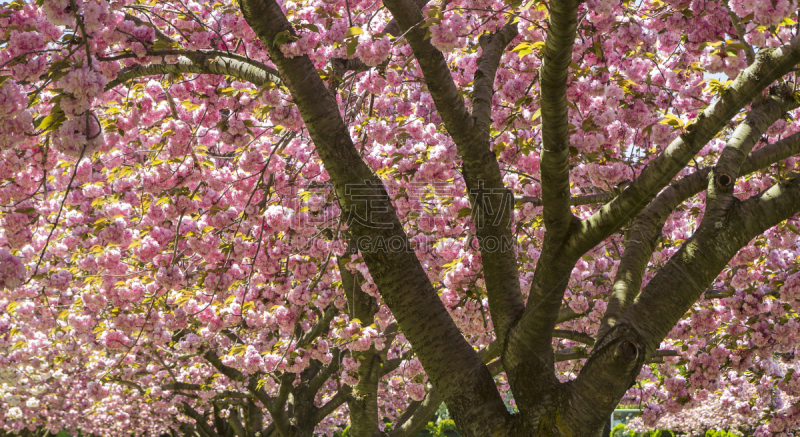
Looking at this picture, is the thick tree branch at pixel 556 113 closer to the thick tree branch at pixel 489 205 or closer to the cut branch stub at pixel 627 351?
the thick tree branch at pixel 489 205

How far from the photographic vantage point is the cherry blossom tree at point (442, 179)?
256 centimetres

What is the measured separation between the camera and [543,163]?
256cm

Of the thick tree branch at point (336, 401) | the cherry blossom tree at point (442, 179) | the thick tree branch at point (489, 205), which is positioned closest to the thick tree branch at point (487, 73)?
the cherry blossom tree at point (442, 179)

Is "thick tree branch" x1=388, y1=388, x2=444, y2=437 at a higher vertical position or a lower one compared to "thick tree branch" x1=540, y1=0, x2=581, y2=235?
higher

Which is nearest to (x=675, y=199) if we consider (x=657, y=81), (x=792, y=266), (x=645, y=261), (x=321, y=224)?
(x=645, y=261)

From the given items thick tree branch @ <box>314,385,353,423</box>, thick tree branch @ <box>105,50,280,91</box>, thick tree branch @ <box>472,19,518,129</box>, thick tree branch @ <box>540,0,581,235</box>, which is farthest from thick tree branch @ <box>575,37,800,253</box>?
thick tree branch @ <box>314,385,353,423</box>

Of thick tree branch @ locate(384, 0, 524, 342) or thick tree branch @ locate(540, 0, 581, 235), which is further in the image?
thick tree branch @ locate(384, 0, 524, 342)

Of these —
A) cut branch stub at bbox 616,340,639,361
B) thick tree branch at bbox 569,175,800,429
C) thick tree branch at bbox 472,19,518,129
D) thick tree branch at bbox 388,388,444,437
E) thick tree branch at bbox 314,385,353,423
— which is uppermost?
thick tree branch at bbox 472,19,518,129

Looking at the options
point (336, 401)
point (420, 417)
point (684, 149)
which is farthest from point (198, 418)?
point (684, 149)

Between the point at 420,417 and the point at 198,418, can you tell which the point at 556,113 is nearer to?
the point at 420,417

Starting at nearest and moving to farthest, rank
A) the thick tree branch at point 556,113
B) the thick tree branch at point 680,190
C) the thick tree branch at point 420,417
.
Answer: the thick tree branch at point 556,113 → the thick tree branch at point 680,190 → the thick tree branch at point 420,417

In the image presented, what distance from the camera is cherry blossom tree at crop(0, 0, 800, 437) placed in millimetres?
2557

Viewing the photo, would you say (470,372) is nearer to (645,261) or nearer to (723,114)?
(645,261)

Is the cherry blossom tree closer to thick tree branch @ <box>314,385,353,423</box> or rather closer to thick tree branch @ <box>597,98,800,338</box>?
thick tree branch @ <box>597,98,800,338</box>
